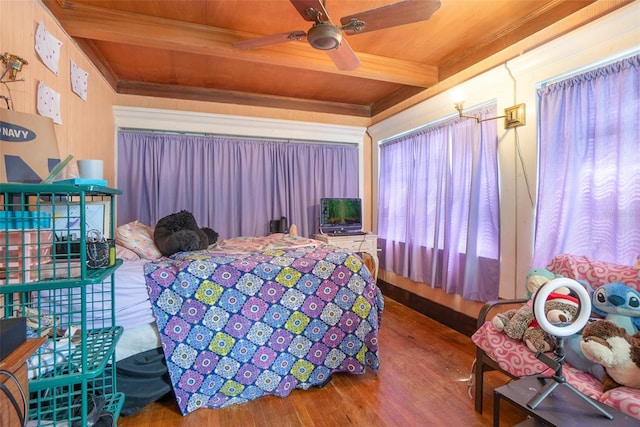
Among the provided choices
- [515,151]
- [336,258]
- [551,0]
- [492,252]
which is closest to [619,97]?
[515,151]

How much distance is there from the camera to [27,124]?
1431 mm

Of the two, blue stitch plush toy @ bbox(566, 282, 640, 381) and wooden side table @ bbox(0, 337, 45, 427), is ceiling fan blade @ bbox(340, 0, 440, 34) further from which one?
wooden side table @ bbox(0, 337, 45, 427)

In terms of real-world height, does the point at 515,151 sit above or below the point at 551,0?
below

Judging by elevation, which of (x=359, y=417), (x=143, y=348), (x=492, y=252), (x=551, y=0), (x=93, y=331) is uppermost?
(x=551, y=0)

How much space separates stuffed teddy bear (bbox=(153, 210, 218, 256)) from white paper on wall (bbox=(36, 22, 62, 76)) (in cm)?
125

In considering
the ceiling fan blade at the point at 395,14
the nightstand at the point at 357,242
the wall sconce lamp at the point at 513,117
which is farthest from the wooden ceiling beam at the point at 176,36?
the nightstand at the point at 357,242

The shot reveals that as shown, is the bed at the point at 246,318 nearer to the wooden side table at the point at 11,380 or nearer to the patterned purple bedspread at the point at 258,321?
the patterned purple bedspread at the point at 258,321

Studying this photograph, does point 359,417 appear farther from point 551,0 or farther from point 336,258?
point 551,0

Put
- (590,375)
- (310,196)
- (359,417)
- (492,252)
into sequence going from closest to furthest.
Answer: (590,375), (359,417), (492,252), (310,196)

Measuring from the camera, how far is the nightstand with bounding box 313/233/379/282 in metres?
3.70

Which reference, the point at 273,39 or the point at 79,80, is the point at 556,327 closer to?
the point at 273,39

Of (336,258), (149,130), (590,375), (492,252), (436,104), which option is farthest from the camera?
(149,130)

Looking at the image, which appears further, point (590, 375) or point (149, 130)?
point (149, 130)

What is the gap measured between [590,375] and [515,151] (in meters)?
1.58
